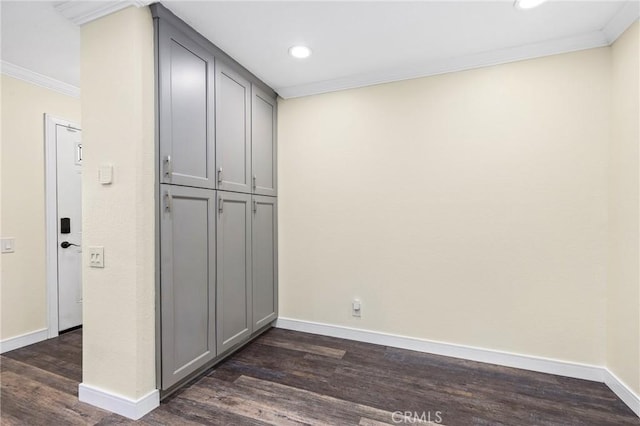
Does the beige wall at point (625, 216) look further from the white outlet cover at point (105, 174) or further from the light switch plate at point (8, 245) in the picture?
the light switch plate at point (8, 245)

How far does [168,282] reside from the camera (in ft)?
6.28

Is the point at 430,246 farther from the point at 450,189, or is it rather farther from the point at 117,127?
the point at 117,127

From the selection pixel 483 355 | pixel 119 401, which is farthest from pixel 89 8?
pixel 483 355

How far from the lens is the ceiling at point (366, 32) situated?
6.16 feet

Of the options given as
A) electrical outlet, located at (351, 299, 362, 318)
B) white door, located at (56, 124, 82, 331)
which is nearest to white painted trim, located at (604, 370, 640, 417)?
electrical outlet, located at (351, 299, 362, 318)

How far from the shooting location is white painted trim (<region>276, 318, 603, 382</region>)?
2.22 meters

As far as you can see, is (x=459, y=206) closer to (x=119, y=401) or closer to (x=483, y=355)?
(x=483, y=355)

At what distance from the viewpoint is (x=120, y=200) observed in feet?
5.85

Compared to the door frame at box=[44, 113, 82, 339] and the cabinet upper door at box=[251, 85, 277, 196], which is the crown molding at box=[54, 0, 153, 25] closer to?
the cabinet upper door at box=[251, 85, 277, 196]

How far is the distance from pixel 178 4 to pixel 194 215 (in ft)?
4.07

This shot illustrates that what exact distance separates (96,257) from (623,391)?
3.25 meters

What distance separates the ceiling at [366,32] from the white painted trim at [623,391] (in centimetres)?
218

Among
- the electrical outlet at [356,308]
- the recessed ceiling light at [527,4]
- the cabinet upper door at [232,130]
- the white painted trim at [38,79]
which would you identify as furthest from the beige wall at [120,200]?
the recessed ceiling light at [527,4]

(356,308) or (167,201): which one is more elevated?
(167,201)
